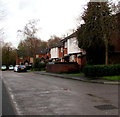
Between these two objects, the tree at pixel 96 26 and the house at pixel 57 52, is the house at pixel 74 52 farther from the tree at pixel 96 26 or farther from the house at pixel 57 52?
the house at pixel 57 52

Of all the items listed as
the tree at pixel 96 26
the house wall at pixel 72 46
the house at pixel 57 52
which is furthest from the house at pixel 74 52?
the house at pixel 57 52

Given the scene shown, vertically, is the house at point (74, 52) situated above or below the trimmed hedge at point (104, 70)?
above

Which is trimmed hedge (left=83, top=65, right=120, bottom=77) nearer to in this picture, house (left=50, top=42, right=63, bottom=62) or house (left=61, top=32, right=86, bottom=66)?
house (left=61, top=32, right=86, bottom=66)

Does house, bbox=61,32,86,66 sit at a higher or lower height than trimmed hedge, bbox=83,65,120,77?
higher

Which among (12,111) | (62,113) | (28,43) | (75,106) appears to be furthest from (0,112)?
(28,43)

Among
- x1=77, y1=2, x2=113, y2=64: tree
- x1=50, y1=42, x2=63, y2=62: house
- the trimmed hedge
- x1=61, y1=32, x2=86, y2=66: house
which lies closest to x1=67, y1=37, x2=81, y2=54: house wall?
x1=61, y1=32, x2=86, y2=66: house

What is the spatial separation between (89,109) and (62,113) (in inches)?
41.4

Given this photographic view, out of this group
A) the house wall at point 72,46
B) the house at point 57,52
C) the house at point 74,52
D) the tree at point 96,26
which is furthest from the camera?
the house at point 57,52

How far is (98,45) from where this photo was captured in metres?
22.3

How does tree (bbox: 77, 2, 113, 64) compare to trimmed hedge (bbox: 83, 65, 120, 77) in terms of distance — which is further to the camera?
tree (bbox: 77, 2, 113, 64)

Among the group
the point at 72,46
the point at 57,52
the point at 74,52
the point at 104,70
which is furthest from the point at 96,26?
the point at 57,52

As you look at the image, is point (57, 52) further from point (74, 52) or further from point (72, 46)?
point (74, 52)

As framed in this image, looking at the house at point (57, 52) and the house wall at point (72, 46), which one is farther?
the house at point (57, 52)

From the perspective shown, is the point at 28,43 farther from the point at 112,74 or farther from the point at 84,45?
the point at 112,74
